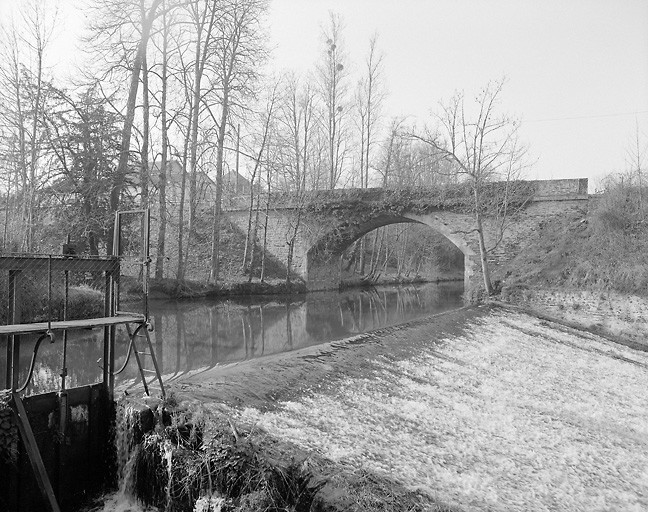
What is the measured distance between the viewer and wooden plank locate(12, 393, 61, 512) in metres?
3.78

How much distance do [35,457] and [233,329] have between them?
7762mm

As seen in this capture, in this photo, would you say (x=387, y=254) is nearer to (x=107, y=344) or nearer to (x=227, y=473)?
(x=107, y=344)

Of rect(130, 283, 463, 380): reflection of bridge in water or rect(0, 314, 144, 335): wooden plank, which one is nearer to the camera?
rect(0, 314, 144, 335): wooden plank

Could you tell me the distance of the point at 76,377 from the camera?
6.68 meters

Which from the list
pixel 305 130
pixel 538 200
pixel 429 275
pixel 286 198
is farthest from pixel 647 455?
pixel 429 275

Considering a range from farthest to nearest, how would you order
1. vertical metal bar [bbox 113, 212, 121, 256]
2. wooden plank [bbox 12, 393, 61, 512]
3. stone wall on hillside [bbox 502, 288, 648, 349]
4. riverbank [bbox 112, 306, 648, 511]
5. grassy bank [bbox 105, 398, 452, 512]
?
stone wall on hillside [bbox 502, 288, 648, 349], vertical metal bar [bbox 113, 212, 121, 256], wooden plank [bbox 12, 393, 61, 512], riverbank [bbox 112, 306, 648, 511], grassy bank [bbox 105, 398, 452, 512]

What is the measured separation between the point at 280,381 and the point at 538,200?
1417 cm

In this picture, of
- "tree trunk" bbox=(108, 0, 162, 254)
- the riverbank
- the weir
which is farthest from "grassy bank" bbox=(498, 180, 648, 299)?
"tree trunk" bbox=(108, 0, 162, 254)

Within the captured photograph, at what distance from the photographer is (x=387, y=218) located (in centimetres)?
2011

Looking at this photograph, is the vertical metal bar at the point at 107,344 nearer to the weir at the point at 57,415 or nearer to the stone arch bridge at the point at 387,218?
the weir at the point at 57,415

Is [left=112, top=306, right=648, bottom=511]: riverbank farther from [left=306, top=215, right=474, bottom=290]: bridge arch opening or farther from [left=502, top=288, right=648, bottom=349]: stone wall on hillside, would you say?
[left=306, top=215, right=474, bottom=290]: bridge arch opening

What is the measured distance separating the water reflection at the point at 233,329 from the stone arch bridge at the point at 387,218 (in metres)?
2.26

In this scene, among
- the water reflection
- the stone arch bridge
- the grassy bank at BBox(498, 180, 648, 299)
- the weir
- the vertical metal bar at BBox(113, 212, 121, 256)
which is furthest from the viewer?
the stone arch bridge

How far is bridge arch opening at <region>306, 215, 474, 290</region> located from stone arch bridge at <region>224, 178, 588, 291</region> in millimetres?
53
